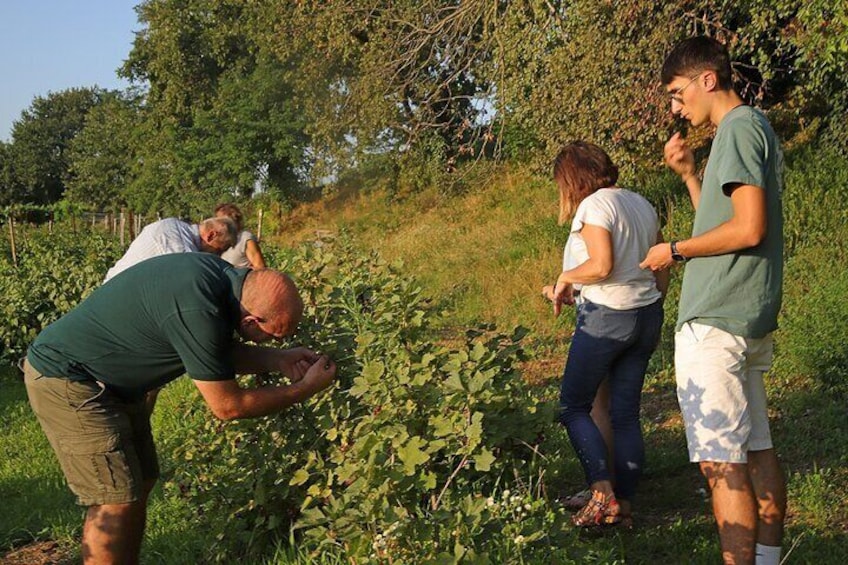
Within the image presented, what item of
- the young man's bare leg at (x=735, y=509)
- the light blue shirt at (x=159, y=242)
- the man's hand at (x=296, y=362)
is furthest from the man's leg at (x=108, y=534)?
the young man's bare leg at (x=735, y=509)

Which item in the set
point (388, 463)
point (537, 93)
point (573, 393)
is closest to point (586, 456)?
point (573, 393)

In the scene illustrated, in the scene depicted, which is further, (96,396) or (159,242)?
(159,242)

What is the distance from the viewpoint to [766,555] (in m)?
3.05

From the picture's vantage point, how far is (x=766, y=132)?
9.62 ft

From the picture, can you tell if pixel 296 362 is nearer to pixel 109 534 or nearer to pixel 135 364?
pixel 135 364

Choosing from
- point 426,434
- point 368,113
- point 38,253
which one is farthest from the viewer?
point 368,113

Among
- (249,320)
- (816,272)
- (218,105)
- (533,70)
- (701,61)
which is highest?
(218,105)

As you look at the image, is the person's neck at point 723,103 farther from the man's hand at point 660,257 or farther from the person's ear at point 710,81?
the man's hand at point 660,257

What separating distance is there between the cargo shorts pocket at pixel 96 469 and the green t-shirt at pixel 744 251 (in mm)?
2161

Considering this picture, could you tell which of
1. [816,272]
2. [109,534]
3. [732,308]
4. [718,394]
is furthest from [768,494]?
[816,272]

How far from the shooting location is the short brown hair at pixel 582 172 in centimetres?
396

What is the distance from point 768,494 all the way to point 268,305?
1915 mm

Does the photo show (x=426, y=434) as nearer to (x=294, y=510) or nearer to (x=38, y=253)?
(x=294, y=510)

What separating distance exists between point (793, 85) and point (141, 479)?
1113cm
